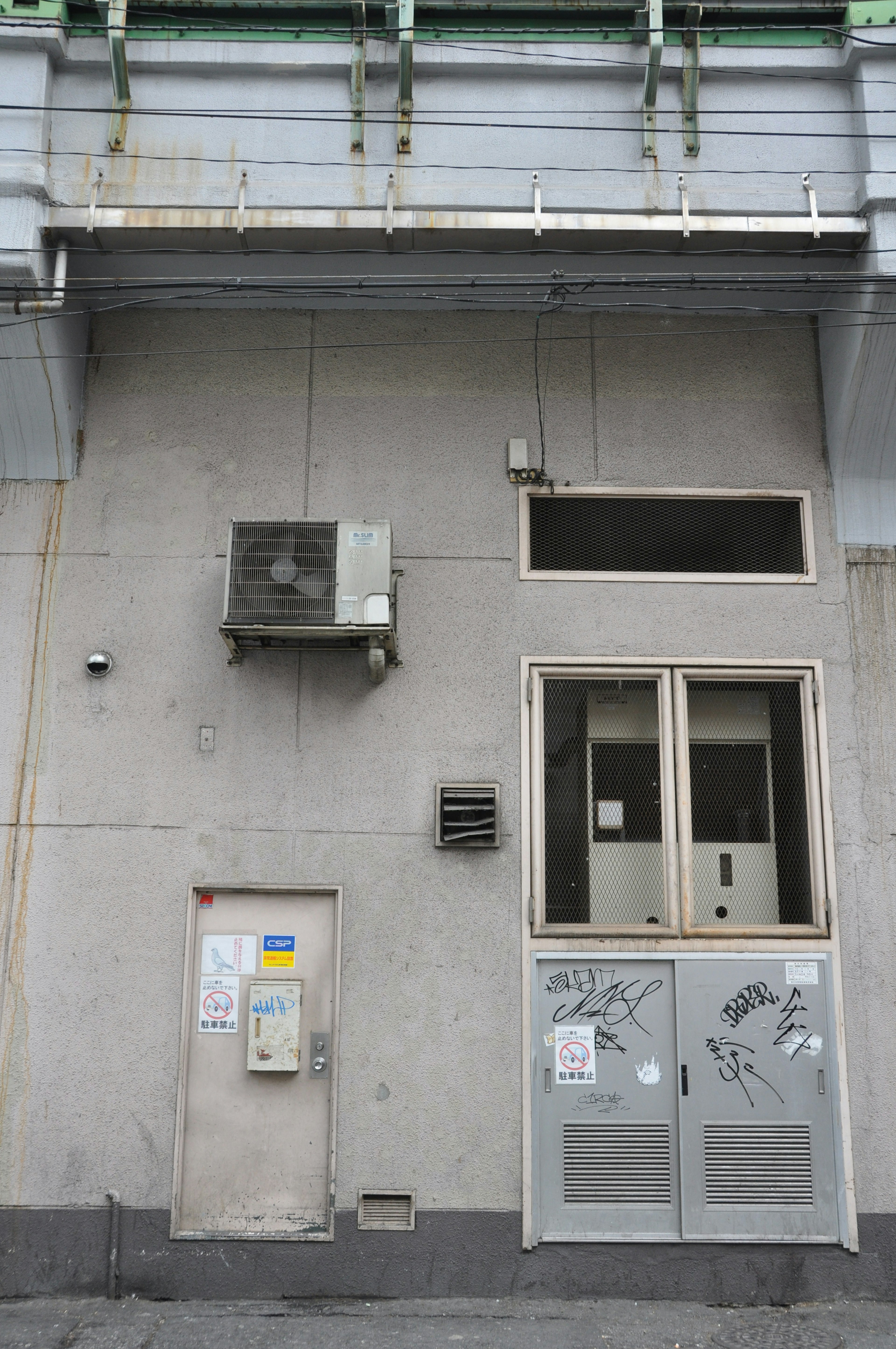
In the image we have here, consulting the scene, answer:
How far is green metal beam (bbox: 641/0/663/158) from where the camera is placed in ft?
20.7

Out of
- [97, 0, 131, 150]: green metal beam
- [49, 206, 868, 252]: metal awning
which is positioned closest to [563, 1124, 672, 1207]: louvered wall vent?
[49, 206, 868, 252]: metal awning

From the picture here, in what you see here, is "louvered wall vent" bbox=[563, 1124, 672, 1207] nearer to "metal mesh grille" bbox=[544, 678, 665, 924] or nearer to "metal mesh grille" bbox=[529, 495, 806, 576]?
"metal mesh grille" bbox=[544, 678, 665, 924]

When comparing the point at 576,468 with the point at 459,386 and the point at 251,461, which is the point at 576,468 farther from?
the point at 251,461

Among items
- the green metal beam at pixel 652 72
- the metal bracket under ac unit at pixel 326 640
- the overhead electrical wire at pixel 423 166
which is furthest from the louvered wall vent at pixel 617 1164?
the green metal beam at pixel 652 72

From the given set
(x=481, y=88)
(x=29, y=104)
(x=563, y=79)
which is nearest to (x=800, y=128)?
(x=563, y=79)

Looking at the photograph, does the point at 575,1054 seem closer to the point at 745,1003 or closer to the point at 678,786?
the point at 745,1003

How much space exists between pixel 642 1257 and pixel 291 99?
7.71m

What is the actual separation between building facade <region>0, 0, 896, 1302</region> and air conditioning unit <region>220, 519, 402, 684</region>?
36 millimetres

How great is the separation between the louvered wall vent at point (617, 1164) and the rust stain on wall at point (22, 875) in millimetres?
3384

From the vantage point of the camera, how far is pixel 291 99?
6.59 metres

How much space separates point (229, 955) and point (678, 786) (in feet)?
10.3

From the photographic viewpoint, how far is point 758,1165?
6121 mm

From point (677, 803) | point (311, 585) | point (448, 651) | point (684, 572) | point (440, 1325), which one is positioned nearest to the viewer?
point (440, 1325)

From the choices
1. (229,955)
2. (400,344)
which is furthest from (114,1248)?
(400,344)
